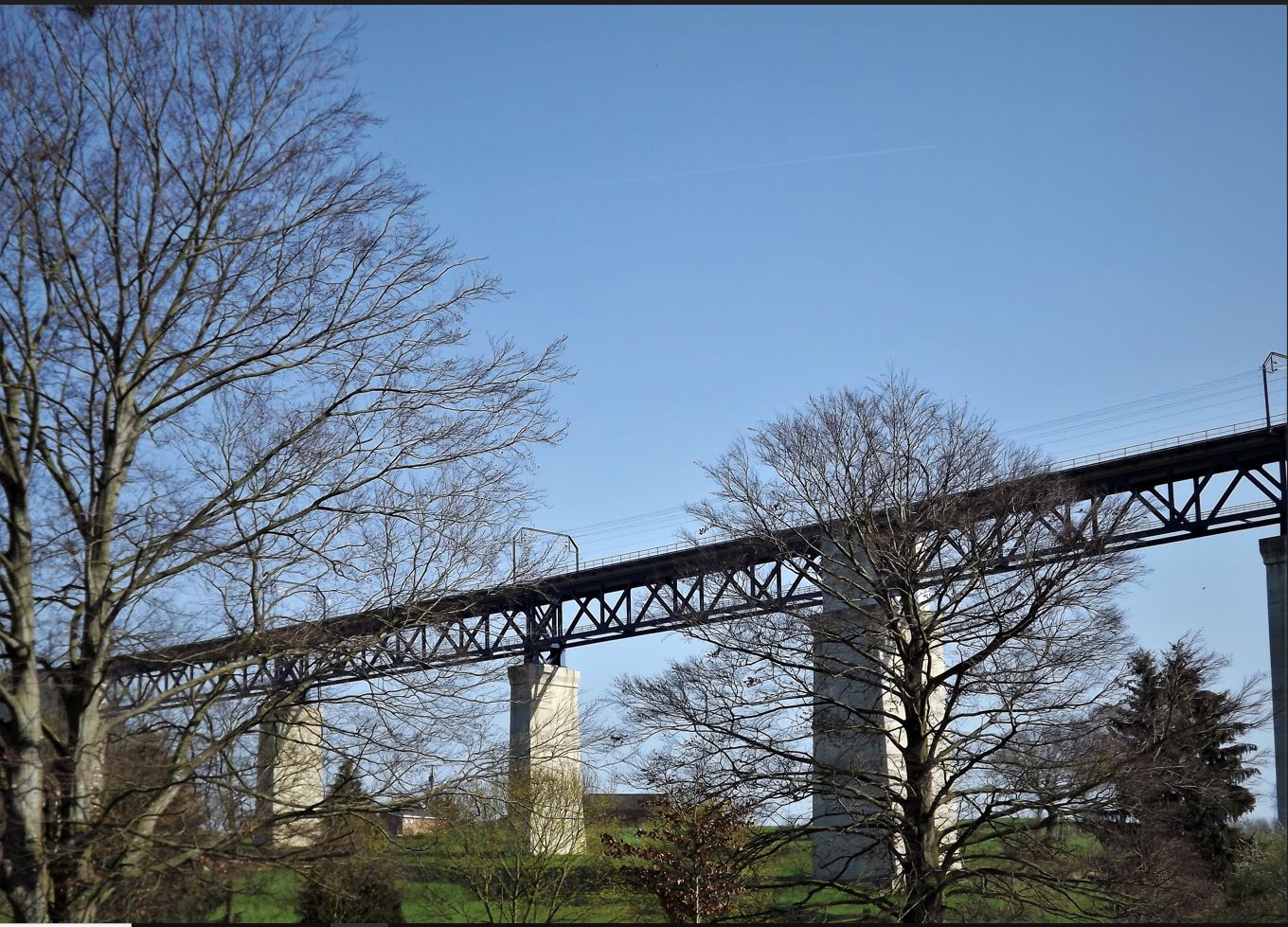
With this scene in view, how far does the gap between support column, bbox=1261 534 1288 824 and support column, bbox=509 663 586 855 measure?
55.8ft

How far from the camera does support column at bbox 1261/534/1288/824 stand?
32750 millimetres

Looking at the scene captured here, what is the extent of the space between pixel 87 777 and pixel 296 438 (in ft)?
12.2

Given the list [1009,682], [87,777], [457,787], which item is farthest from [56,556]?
[1009,682]

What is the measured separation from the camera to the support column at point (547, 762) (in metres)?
16.1

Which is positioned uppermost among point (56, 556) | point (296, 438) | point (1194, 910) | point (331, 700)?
point (296, 438)

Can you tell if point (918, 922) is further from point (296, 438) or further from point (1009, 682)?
point (296, 438)

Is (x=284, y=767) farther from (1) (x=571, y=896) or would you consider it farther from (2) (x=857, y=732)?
(1) (x=571, y=896)

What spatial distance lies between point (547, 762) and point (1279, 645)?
18980mm

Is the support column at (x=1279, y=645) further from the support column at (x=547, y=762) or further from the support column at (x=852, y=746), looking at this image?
the support column at (x=547, y=762)

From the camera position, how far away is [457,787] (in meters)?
14.1

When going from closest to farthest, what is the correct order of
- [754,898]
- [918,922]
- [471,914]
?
1. [918,922]
2. [754,898]
3. [471,914]

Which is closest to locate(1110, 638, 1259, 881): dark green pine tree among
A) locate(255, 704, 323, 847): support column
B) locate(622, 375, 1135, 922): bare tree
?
locate(622, 375, 1135, 922): bare tree

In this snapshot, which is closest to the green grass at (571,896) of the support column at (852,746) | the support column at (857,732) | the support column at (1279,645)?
the support column at (1279,645)

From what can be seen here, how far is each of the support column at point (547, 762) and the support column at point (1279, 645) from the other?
17012 millimetres
